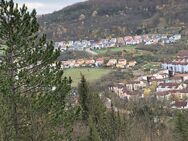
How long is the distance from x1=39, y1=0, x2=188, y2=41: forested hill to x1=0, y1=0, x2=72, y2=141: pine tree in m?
98.7

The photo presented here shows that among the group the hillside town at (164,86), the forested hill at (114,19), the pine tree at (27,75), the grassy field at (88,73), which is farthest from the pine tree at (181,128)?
the forested hill at (114,19)

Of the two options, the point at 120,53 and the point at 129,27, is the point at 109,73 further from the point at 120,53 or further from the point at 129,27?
the point at 129,27

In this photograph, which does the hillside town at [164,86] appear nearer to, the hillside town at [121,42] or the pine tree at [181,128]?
the pine tree at [181,128]

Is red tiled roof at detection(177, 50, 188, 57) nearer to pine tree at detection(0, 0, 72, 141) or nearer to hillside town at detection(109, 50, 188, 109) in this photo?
hillside town at detection(109, 50, 188, 109)

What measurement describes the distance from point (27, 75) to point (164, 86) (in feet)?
163

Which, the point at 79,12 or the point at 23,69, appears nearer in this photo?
the point at 23,69

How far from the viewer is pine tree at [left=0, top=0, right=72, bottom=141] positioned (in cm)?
1123

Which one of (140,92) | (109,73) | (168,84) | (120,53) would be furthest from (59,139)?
(120,53)

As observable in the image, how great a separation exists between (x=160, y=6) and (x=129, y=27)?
1491cm

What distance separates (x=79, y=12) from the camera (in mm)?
143250

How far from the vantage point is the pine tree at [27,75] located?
11.2 meters

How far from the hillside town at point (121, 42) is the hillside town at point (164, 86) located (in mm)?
24048

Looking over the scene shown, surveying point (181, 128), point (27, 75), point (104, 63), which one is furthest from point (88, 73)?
point (27, 75)

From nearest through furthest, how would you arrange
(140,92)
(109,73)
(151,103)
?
(151,103), (140,92), (109,73)
